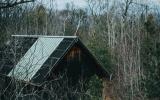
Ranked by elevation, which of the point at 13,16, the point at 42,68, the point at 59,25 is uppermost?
the point at 13,16

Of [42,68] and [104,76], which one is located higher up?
[42,68]

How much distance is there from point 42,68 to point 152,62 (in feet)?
17.7

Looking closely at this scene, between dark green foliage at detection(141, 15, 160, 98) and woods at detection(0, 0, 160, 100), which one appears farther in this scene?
dark green foliage at detection(141, 15, 160, 98)

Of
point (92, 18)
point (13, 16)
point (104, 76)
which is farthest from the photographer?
point (92, 18)

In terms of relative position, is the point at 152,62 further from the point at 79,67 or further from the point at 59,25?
the point at 59,25

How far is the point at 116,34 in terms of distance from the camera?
4053 centimetres

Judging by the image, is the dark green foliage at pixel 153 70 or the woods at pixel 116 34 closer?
the woods at pixel 116 34

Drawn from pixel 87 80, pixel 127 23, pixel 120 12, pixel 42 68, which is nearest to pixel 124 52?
pixel 127 23

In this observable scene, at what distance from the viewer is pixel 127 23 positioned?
41.8 meters

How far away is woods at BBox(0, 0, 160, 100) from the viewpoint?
8.30 metres

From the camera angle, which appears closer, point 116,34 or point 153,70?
point 153,70

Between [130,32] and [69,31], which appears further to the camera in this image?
[69,31]

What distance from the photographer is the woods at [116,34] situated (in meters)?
8.30

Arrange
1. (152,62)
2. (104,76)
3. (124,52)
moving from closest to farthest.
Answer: (152,62) < (104,76) < (124,52)
